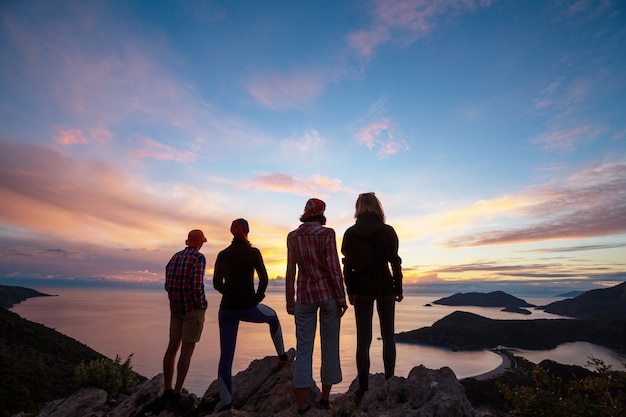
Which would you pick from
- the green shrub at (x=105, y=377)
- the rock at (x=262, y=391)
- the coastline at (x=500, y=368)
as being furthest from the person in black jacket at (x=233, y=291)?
the coastline at (x=500, y=368)

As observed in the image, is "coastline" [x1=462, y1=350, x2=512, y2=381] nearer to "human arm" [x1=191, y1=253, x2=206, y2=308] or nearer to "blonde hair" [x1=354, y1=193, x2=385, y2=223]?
"blonde hair" [x1=354, y1=193, x2=385, y2=223]

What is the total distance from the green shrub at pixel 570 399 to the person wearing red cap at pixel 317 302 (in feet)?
10.4

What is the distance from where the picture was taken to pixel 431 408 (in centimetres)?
501

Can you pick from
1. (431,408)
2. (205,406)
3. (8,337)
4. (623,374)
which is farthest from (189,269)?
(8,337)

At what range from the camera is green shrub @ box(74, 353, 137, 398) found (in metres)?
10.0

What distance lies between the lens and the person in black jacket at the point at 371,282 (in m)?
5.91

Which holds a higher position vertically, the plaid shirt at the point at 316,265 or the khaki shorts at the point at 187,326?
the plaid shirt at the point at 316,265

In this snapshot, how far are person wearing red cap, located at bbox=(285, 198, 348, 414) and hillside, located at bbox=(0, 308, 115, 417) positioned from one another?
11910mm

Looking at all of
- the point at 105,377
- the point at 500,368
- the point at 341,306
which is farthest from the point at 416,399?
the point at 500,368

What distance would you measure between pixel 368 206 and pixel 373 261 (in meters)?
1.02

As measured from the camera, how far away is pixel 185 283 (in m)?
6.56

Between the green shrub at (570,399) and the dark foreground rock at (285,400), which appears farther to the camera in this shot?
the green shrub at (570,399)

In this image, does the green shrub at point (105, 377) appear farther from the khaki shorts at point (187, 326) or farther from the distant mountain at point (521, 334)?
the distant mountain at point (521, 334)

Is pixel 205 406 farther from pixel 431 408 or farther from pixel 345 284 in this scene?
pixel 431 408
